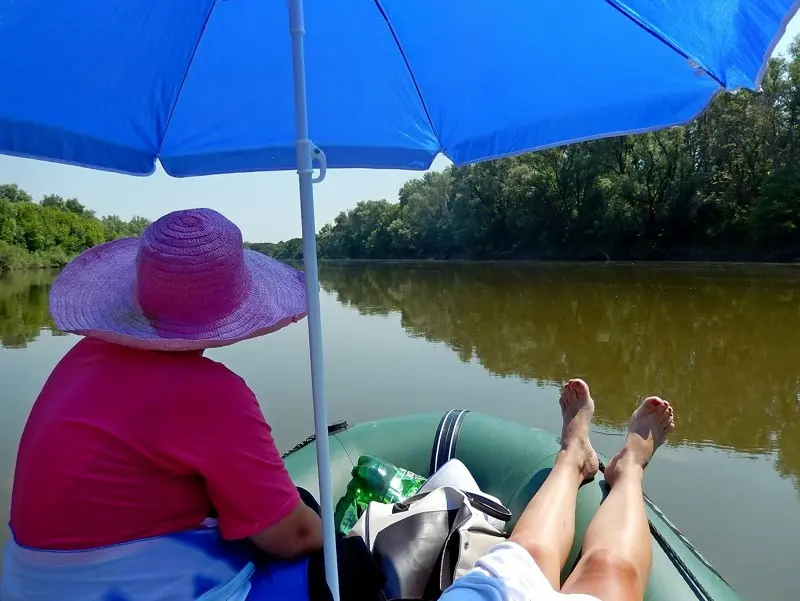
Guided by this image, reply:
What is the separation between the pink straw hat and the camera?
3.10 feet

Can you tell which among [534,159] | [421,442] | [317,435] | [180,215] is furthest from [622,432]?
[534,159]

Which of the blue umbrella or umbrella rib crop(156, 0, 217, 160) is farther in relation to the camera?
umbrella rib crop(156, 0, 217, 160)

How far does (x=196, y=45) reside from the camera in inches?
59.4

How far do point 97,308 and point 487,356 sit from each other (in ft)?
19.8

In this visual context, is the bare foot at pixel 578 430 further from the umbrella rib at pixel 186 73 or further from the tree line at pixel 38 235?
the tree line at pixel 38 235

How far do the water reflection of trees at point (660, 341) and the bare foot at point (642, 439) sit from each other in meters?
2.00

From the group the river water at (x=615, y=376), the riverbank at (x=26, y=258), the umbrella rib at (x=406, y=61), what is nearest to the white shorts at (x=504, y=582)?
the umbrella rib at (x=406, y=61)

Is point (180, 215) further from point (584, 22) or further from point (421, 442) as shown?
point (421, 442)

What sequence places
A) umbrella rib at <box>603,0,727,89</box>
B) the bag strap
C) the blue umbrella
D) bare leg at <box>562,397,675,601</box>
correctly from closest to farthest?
1. umbrella rib at <box>603,0,727,89</box>
2. the blue umbrella
3. bare leg at <box>562,397,675,601</box>
4. the bag strap

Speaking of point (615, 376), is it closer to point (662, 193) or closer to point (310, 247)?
point (310, 247)

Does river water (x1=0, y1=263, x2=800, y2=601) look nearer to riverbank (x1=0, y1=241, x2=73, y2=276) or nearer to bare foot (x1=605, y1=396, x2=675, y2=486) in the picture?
bare foot (x1=605, y1=396, x2=675, y2=486)

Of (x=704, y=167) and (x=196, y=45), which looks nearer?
(x=196, y=45)

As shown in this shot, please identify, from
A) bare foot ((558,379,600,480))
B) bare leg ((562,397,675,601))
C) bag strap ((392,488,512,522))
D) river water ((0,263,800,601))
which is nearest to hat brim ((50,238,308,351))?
bag strap ((392,488,512,522))

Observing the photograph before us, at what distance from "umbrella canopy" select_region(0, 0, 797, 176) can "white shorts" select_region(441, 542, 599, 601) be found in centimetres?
80
